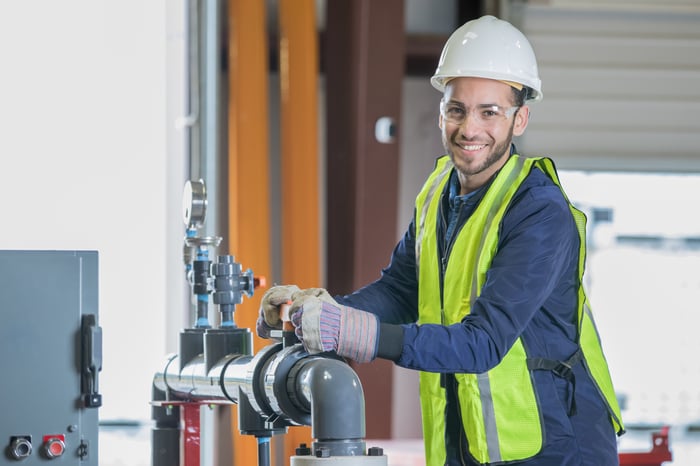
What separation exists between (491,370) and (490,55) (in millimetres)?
702

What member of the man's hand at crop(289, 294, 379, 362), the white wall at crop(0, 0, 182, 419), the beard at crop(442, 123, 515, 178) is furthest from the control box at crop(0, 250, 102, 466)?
the white wall at crop(0, 0, 182, 419)

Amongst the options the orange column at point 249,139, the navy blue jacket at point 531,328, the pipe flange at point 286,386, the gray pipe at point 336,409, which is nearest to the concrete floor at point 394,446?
the orange column at point 249,139

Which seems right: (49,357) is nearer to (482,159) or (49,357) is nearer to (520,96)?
(482,159)

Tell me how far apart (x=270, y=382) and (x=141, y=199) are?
3.24 m

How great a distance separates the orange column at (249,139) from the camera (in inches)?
210

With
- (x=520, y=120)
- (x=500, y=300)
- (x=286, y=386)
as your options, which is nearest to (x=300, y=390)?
(x=286, y=386)

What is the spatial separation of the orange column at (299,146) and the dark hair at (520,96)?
2856 mm

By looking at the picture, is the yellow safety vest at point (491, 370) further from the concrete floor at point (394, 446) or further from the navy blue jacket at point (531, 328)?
the concrete floor at point (394, 446)

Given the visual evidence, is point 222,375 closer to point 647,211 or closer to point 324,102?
point 324,102

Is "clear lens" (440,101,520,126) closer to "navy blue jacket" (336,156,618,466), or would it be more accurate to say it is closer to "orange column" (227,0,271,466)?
"navy blue jacket" (336,156,618,466)

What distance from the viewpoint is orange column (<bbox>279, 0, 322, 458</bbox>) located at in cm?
541

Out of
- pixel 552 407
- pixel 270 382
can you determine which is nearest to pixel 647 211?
pixel 552 407

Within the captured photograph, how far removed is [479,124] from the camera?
2490 millimetres

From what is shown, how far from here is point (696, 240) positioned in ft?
19.5
